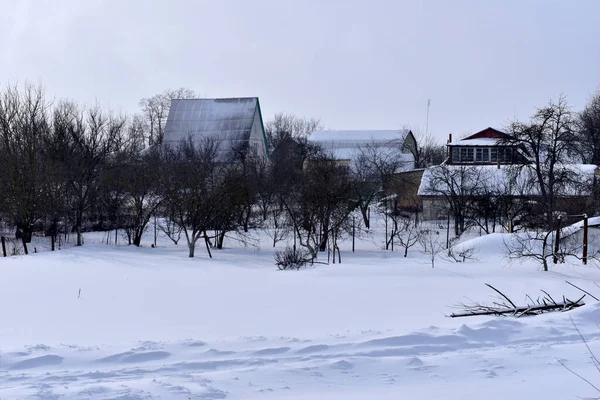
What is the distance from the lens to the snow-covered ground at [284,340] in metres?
6.70

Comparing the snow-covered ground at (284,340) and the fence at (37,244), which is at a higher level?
the fence at (37,244)

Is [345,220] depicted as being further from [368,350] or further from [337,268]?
[368,350]

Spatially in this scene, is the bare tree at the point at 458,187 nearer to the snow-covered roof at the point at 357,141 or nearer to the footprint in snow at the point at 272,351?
the snow-covered roof at the point at 357,141

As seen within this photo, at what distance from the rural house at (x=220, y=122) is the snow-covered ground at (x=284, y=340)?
3072 centimetres

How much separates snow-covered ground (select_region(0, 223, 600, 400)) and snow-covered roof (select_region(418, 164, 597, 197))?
1850cm

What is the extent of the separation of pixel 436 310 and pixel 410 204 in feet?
94.8

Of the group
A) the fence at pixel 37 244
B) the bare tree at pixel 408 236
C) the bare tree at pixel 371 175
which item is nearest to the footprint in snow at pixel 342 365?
the bare tree at pixel 408 236

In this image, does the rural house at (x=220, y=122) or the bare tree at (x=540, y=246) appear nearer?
the bare tree at (x=540, y=246)

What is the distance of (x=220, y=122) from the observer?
47281mm

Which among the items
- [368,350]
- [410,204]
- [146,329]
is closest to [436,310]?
[368,350]

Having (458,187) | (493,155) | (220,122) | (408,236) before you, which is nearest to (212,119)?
(220,122)

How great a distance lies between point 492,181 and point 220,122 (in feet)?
65.5

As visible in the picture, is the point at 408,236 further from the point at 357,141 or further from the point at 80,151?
the point at 357,141

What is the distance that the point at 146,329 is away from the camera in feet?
31.7
